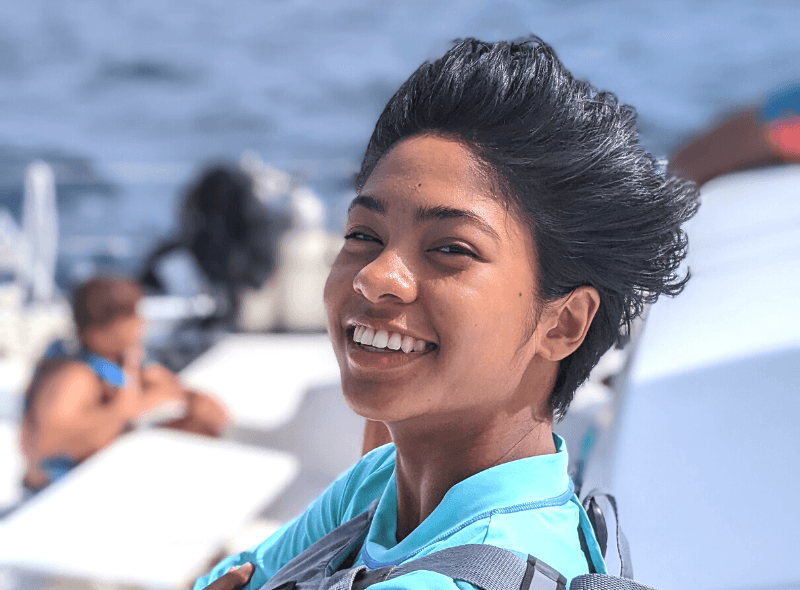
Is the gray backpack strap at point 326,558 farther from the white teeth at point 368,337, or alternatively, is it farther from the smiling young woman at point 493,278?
the white teeth at point 368,337

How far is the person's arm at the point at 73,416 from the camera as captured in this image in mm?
2365

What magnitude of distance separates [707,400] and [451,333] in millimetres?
495

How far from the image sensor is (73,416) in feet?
7.82

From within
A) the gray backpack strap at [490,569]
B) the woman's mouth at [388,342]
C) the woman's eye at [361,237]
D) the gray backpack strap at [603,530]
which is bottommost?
the gray backpack strap at [490,569]

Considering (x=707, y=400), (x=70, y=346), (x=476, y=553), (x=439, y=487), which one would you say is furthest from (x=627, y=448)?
(x=70, y=346)

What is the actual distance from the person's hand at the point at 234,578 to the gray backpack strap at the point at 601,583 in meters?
0.45

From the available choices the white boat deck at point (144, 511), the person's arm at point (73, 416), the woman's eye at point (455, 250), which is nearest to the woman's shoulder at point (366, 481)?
the woman's eye at point (455, 250)

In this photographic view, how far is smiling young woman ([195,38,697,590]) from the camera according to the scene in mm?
670

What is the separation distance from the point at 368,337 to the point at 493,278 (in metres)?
0.12

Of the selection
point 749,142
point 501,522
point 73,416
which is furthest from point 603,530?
point 73,416

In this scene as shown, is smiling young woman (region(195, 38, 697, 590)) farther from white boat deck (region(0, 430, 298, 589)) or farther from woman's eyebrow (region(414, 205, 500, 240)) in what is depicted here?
white boat deck (region(0, 430, 298, 589))

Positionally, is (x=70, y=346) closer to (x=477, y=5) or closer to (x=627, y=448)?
(x=627, y=448)

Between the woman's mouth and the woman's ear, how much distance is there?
0.11 meters

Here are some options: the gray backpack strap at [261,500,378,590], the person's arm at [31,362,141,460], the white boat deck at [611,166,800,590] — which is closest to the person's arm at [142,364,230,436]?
the person's arm at [31,362,141,460]
